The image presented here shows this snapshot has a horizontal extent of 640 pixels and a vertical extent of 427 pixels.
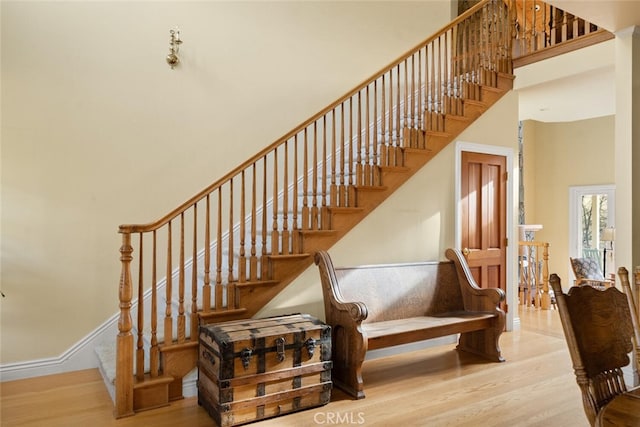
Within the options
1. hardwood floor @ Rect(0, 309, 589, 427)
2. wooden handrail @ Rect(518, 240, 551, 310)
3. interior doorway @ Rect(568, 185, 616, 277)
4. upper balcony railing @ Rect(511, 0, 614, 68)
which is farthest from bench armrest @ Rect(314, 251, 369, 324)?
interior doorway @ Rect(568, 185, 616, 277)

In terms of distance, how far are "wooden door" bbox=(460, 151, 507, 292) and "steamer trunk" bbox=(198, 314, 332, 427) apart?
2.42 meters

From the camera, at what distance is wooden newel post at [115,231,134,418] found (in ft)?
8.96

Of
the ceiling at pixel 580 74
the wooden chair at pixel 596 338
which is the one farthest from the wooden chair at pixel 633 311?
the ceiling at pixel 580 74

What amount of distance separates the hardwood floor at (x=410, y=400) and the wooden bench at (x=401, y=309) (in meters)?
0.23

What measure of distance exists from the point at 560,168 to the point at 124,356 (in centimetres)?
814

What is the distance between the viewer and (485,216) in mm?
4867

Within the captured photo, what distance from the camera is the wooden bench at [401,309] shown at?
126 inches

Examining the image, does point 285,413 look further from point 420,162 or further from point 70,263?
point 420,162

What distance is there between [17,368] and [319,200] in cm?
292

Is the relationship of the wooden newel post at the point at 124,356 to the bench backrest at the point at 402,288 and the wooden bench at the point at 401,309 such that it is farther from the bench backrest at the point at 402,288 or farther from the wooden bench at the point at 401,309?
the bench backrest at the point at 402,288

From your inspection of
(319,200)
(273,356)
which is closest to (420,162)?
(319,200)

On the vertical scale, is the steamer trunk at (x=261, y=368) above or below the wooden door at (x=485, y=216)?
below

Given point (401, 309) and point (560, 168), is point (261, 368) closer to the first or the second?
point (401, 309)

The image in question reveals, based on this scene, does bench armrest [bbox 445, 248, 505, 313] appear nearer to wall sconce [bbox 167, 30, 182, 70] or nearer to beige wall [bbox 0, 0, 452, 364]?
beige wall [bbox 0, 0, 452, 364]
